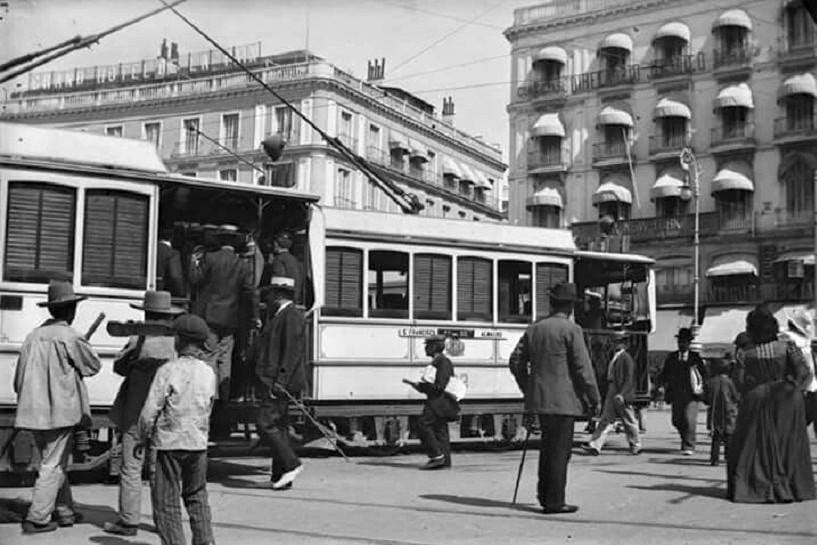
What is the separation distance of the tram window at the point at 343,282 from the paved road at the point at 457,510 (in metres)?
2.12

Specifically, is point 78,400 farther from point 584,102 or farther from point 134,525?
point 584,102

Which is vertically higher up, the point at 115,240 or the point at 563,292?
the point at 115,240

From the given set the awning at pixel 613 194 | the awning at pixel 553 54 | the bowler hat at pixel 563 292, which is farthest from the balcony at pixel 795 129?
the bowler hat at pixel 563 292

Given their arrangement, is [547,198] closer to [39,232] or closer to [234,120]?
[234,120]

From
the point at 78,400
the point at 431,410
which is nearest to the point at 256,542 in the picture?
the point at 78,400

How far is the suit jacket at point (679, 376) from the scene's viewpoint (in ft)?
48.9

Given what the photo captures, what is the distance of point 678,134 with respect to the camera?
40.9m

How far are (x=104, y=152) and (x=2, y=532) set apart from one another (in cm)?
427

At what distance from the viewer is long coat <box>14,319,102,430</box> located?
774cm

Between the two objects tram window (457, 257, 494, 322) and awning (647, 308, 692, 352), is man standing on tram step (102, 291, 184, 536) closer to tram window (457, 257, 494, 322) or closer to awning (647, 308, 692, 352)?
tram window (457, 257, 494, 322)

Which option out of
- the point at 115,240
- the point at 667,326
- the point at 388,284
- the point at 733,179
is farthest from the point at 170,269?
the point at 733,179

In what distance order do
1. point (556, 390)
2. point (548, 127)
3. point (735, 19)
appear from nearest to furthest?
point (556, 390) < point (735, 19) < point (548, 127)

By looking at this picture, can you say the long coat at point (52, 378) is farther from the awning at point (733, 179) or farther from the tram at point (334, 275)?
the awning at point (733, 179)

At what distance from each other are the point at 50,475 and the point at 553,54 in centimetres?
3738
